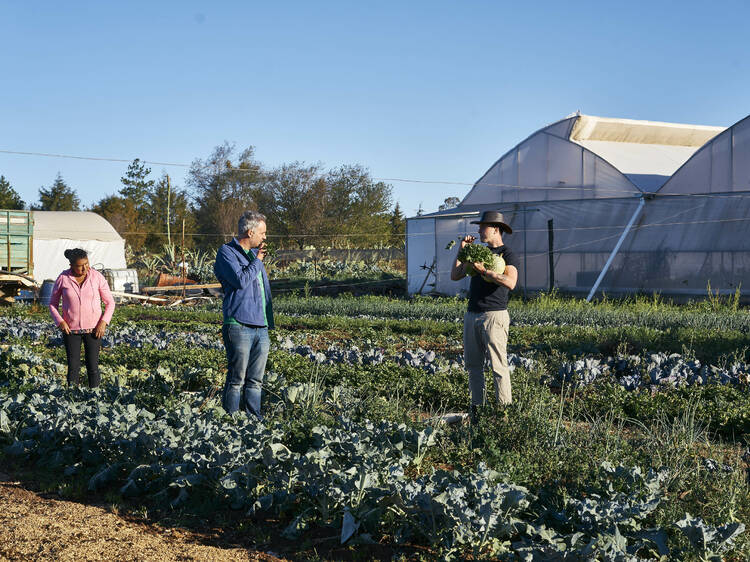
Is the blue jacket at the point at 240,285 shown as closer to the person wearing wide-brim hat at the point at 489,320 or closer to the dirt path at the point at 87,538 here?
the person wearing wide-brim hat at the point at 489,320

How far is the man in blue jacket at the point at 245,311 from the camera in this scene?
17.5ft

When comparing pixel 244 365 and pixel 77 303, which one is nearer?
pixel 244 365

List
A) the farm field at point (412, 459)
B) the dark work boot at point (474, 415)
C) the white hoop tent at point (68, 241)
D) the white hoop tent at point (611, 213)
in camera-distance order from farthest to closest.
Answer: the white hoop tent at point (68, 241), the white hoop tent at point (611, 213), the dark work boot at point (474, 415), the farm field at point (412, 459)

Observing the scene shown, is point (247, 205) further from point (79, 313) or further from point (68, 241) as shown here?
point (79, 313)

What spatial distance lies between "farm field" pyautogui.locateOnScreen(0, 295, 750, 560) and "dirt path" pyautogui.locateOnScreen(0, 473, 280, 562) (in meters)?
0.16

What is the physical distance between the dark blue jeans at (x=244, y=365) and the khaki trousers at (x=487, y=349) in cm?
150

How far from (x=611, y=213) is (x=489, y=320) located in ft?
45.4

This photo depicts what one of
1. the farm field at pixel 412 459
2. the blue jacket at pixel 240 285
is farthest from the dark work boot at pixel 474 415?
the blue jacket at pixel 240 285

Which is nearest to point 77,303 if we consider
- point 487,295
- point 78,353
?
point 78,353

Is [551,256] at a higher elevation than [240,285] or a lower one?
higher

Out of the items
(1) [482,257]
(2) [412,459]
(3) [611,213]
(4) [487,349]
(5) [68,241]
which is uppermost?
(3) [611,213]

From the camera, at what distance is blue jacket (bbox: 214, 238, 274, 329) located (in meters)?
5.30

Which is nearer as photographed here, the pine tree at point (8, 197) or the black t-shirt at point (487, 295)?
the black t-shirt at point (487, 295)

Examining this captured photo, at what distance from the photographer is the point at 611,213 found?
18.1 meters
